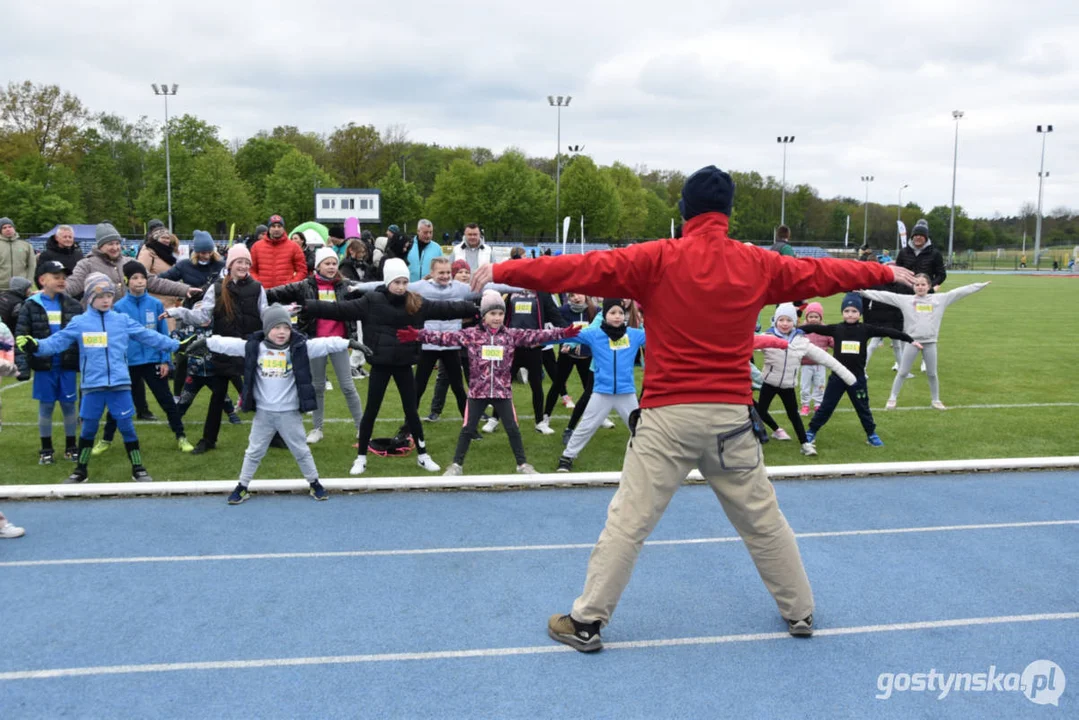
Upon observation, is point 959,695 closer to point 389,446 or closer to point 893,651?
point 893,651

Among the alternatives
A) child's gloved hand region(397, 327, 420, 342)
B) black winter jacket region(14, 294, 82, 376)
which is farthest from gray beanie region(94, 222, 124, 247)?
child's gloved hand region(397, 327, 420, 342)

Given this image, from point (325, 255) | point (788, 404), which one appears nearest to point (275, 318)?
point (325, 255)

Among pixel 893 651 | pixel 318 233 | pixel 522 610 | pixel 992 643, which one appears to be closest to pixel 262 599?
pixel 522 610

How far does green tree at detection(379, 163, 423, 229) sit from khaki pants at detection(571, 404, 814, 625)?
65078 millimetres

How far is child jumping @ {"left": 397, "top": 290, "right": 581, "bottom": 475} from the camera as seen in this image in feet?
25.8

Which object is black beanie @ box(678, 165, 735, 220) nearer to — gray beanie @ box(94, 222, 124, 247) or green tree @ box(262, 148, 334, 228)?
gray beanie @ box(94, 222, 124, 247)

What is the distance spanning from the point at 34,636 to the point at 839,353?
8.57 m

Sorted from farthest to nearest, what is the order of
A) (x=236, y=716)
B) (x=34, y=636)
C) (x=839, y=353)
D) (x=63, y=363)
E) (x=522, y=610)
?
(x=839, y=353), (x=63, y=363), (x=522, y=610), (x=34, y=636), (x=236, y=716)

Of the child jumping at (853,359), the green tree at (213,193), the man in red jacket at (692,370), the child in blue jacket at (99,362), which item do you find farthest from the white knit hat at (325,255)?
the green tree at (213,193)

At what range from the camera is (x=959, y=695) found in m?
4.11

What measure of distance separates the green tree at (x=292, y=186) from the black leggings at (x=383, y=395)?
66.4 m

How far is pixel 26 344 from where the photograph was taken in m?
7.02

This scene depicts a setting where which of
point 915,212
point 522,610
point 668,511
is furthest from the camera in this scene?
point 915,212

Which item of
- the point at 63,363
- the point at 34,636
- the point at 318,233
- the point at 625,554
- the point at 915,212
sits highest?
the point at 915,212
